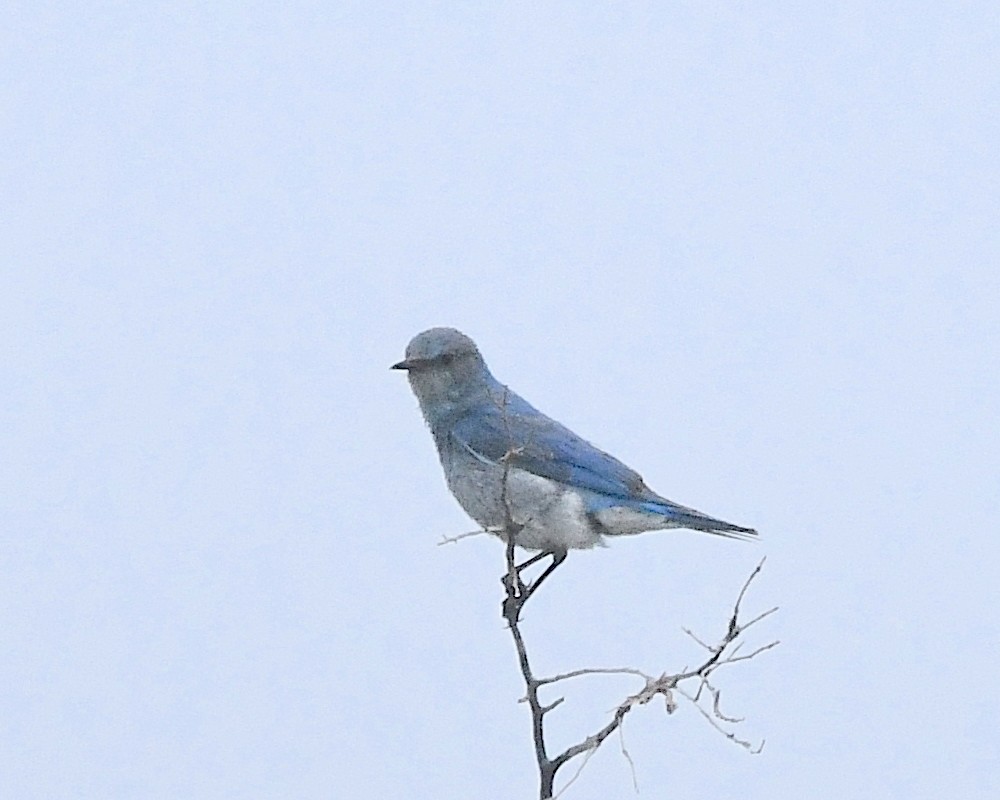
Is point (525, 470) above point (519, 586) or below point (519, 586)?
above

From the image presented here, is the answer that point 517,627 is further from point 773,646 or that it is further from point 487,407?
point 487,407

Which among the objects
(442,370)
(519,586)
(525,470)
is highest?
(442,370)

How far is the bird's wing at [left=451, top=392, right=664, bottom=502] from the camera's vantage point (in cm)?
657

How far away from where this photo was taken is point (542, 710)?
366 cm

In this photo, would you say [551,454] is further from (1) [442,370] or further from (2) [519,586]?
(2) [519,586]

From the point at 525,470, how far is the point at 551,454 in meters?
0.14

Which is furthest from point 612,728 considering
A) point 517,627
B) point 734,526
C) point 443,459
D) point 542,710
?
point 443,459

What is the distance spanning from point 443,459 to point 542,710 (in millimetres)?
3191

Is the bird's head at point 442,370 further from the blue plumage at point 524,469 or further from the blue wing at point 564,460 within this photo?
the blue wing at point 564,460

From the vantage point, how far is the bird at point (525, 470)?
643cm

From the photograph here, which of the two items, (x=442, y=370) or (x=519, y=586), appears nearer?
(x=519, y=586)

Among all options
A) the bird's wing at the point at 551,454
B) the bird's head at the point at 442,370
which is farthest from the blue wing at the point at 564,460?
the bird's head at the point at 442,370

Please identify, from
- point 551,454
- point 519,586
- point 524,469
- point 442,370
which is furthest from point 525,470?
point 519,586

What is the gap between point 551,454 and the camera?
667 centimetres
